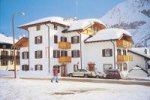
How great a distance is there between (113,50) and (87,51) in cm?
504

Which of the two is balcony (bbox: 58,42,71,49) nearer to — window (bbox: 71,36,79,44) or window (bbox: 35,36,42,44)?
window (bbox: 71,36,79,44)

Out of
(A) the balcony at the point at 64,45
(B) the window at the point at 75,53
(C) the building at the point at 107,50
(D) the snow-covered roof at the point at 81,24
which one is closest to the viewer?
(C) the building at the point at 107,50

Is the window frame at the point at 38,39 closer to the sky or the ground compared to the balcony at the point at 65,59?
closer to the sky

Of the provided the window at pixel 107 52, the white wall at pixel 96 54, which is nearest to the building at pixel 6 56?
the white wall at pixel 96 54

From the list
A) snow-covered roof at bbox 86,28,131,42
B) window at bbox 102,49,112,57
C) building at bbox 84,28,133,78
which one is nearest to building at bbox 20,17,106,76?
building at bbox 84,28,133,78

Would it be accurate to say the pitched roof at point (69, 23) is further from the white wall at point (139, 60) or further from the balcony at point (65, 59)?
the white wall at point (139, 60)

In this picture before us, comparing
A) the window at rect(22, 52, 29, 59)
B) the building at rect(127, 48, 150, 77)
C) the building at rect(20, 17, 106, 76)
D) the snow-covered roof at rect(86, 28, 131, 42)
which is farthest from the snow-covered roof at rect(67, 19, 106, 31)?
the building at rect(127, 48, 150, 77)

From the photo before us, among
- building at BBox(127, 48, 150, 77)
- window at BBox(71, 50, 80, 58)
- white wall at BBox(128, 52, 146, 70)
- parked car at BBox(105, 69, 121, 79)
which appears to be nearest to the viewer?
parked car at BBox(105, 69, 121, 79)

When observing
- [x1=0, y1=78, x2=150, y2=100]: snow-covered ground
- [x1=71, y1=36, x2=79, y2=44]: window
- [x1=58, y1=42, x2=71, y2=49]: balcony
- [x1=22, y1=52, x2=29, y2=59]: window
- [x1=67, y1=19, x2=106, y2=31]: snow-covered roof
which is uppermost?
[x1=67, y1=19, x2=106, y2=31]: snow-covered roof

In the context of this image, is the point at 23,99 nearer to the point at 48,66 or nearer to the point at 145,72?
the point at 48,66

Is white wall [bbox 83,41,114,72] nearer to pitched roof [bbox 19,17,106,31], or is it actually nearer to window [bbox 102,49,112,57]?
window [bbox 102,49,112,57]

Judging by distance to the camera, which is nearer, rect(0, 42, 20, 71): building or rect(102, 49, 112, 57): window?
rect(102, 49, 112, 57): window

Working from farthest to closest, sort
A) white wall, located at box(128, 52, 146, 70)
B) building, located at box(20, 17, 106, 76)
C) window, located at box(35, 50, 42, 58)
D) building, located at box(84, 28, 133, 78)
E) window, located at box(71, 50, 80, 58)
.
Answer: white wall, located at box(128, 52, 146, 70)
window, located at box(71, 50, 80, 58)
window, located at box(35, 50, 42, 58)
building, located at box(20, 17, 106, 76)
building, located at box(84, 28, 133, 78)

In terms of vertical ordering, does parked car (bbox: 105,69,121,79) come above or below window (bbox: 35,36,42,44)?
below
